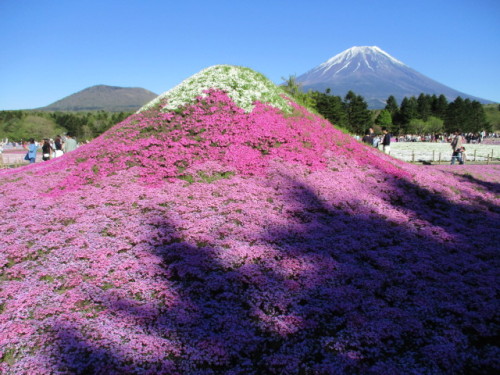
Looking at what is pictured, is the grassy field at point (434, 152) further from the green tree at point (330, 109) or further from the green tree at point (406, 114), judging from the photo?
the green tree at point (406, 114)

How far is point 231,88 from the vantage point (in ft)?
60.6

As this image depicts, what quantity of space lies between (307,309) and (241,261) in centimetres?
218

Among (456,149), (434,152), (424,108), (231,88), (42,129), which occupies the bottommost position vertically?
(434,152)

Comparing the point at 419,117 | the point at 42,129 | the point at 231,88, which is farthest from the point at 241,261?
the point at 42,129

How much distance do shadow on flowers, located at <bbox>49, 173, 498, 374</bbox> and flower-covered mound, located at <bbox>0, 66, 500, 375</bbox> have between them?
0.03 metres

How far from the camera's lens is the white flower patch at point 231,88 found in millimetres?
17875

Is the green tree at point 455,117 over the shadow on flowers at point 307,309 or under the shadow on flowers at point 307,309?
over

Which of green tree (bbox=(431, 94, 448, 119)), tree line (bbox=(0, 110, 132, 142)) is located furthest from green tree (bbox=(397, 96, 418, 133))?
tree line (bbox=(0, 110, 132, 142))

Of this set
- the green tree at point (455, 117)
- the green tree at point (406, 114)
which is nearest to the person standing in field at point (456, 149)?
the green tree at point (406, 114)

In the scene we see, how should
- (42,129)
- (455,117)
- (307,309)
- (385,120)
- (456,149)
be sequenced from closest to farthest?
(307,309)
(456,149)
(455,117)
(385,120)
(42,129)

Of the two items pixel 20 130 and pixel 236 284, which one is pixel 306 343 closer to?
pixel 236 284

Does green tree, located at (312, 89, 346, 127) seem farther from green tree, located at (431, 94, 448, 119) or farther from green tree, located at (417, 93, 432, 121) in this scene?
green tree, located at (431, 94, 448, 119)

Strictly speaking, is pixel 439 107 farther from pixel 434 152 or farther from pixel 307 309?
pixel 307 309

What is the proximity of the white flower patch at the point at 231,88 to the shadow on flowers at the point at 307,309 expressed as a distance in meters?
9.72
